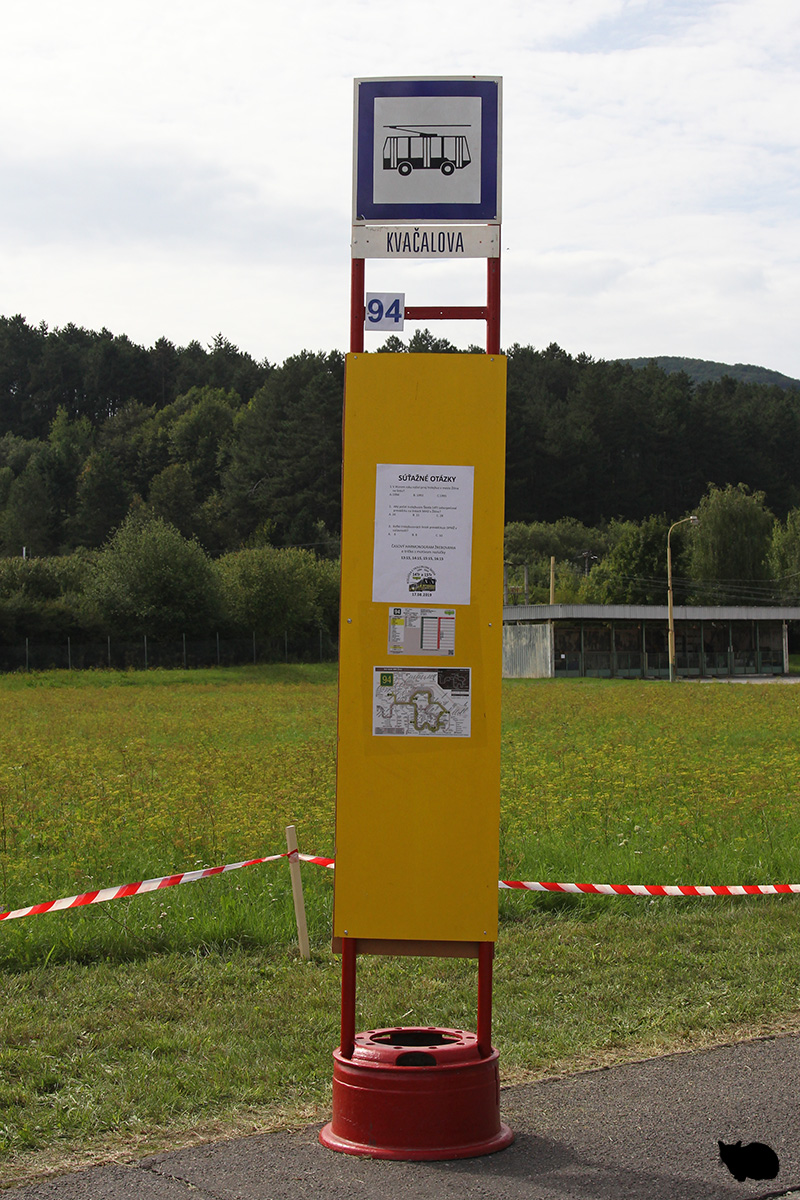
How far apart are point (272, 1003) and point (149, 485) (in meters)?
112

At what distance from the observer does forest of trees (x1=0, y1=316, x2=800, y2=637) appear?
101m

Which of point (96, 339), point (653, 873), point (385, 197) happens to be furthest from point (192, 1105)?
point (96, 339)

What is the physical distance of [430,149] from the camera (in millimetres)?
4578

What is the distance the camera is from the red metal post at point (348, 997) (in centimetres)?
444

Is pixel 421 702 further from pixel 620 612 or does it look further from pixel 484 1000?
pixel 620 612

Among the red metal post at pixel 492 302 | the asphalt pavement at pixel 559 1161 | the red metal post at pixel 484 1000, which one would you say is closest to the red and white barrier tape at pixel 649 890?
the asphalt pavement at pixel 559 1161

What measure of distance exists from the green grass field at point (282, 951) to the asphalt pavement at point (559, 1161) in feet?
1.00

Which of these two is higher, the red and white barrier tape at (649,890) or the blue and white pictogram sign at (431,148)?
the blue and white pictogram sign at (431,148)

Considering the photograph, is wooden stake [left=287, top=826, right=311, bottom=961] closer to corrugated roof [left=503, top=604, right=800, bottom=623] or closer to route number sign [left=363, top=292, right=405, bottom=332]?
route number sign [left=363, top=292, right=405, bottom=332]

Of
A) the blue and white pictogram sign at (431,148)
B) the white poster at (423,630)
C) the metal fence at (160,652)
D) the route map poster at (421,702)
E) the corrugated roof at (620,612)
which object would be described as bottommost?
the metal fence at (160,652)

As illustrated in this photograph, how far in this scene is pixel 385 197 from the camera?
4598 millimetres

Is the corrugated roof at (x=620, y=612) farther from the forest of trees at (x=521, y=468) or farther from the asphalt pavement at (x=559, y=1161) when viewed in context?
the asphalt pavement at (x=559, y=1161)

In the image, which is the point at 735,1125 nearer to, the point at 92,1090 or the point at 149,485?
the point at 92,1090

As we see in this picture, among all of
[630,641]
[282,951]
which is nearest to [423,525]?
[282,951]
